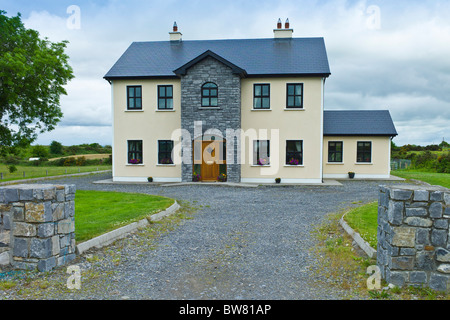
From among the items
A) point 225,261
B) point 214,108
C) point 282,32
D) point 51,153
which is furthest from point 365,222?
point 51,153

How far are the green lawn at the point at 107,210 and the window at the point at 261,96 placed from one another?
966 cm

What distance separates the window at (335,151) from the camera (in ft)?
75.1

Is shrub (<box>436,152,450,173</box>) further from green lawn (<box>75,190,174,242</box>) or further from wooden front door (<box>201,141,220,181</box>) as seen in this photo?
green lawn (<box>75,190,174,242</box>)

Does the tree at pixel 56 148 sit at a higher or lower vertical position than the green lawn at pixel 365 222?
higher

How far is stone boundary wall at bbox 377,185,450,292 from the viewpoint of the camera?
4.84 m

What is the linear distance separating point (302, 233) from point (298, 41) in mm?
17726

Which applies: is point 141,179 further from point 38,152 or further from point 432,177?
point 38,152

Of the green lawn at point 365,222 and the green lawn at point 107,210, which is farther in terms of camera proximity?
the green lawn at point 107,210

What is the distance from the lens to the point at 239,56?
21.6 m

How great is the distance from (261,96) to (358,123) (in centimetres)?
786

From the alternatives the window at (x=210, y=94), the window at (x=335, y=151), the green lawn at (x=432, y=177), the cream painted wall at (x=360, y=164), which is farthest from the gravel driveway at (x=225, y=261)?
the window at (x=335, y=151)

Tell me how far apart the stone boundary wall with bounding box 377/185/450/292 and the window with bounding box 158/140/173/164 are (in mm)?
16762

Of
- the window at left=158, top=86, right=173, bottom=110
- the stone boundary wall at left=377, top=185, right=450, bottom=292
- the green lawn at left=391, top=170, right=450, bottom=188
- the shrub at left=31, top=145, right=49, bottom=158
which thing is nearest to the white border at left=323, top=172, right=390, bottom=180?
the green lawn at left=391, top=170, right=450, bottom=188

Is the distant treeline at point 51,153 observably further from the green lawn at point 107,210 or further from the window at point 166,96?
the green lawn at point 107,210
